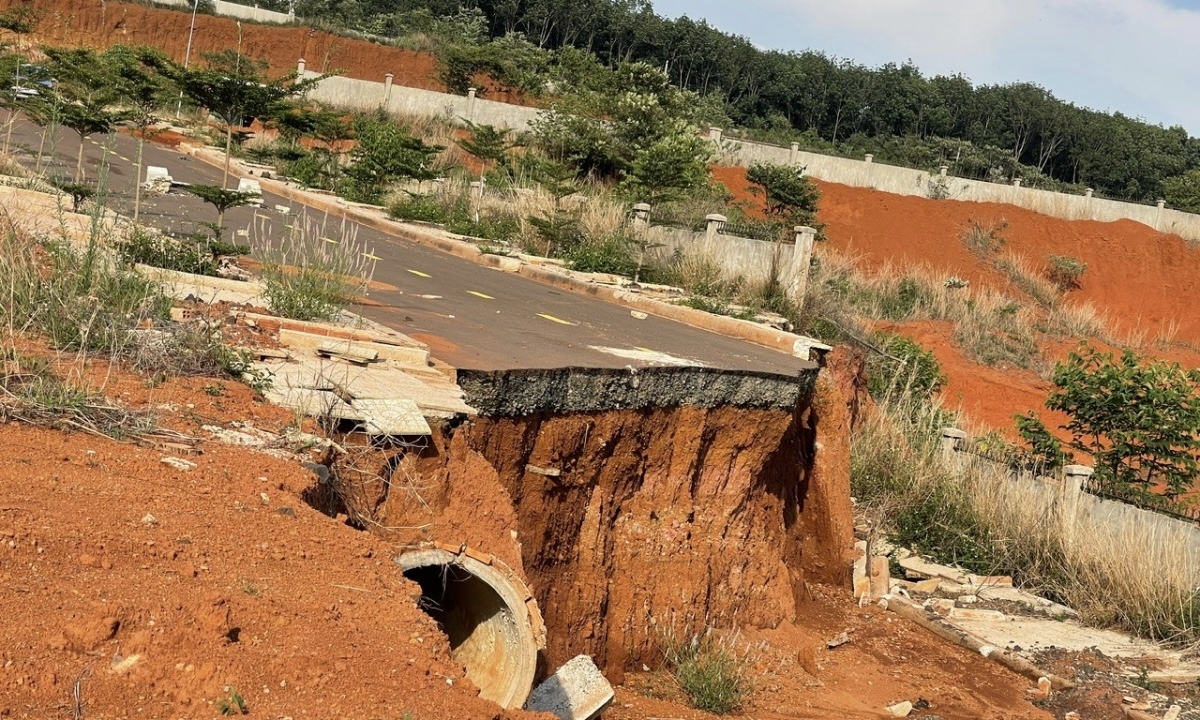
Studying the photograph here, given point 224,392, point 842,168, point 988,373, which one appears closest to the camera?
point 224,392

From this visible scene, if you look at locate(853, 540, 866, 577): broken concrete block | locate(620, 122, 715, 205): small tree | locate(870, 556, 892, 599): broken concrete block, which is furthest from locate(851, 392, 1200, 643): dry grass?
locate(620, 122, 715, 205): small tree

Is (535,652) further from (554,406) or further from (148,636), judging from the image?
(554,406)

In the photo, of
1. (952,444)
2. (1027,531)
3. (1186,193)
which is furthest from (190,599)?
(1186,193)

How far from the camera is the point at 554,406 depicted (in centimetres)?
820

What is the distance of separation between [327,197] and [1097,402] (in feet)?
45.0

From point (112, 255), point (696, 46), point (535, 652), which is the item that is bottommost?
point (535, 652)

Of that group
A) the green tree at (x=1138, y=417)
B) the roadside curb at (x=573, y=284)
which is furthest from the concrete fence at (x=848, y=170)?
the green tree at (x=1138, y=417)

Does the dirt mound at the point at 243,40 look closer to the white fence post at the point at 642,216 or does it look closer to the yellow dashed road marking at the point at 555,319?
the white fence post at the point at 642,216

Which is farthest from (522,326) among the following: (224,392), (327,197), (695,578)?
(327,197)

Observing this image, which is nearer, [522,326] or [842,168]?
[522,326]

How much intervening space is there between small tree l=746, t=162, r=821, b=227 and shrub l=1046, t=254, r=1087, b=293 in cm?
961

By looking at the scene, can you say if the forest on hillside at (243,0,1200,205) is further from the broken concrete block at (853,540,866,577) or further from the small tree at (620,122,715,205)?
the broken concrete block at (853,540,866,577)

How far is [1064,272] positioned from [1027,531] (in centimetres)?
2952

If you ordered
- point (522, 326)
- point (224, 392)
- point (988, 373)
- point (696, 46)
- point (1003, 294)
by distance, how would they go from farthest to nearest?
point (696, 46) < point (1003, 294) < point (988, 373) < point (522, 326) < point (224, 392)
